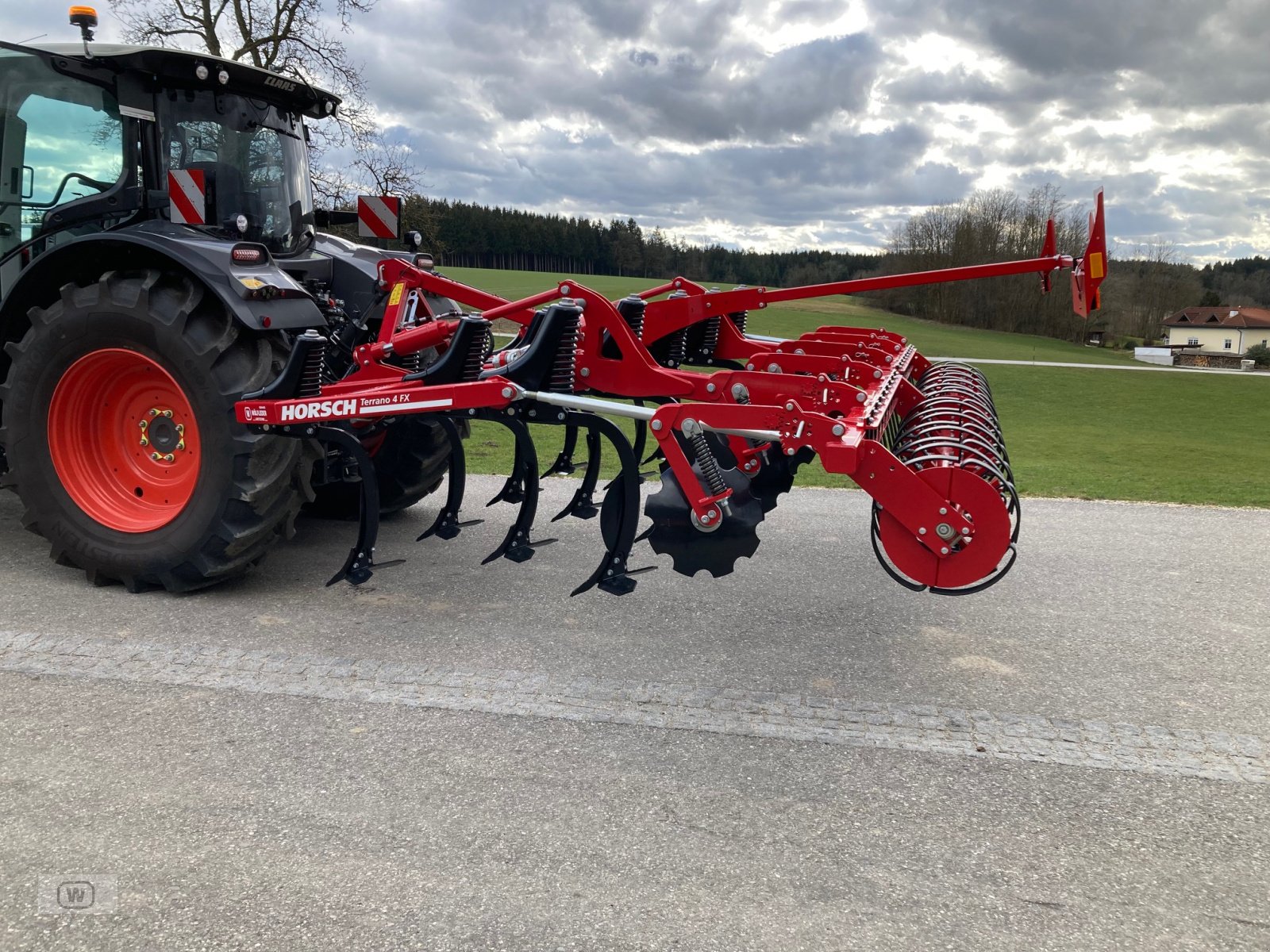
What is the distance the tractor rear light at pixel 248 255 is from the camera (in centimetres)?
416

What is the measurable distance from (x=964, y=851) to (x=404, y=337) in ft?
10.7

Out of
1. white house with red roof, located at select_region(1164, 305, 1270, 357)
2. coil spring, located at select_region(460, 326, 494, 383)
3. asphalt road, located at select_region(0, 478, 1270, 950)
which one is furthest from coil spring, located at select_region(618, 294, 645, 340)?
white house with red roof, located at select_region(1164, 305, 1270, 357)

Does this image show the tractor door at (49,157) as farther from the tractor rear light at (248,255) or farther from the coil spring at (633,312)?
the coil spring at (633,312)

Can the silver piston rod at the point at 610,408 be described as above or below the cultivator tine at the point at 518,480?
above

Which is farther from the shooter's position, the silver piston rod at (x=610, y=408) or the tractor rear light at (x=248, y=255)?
the tractor rear light at (x=248, y=255)

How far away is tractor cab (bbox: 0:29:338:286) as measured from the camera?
4320 millimetres

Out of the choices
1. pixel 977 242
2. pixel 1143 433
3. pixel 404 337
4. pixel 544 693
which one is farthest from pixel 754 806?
pixel 977 242

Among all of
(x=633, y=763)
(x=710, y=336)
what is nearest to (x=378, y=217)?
(x=710, y=336)

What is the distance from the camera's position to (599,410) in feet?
11.7

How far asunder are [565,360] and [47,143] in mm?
2851

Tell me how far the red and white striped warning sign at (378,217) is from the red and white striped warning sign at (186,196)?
115 centimetres

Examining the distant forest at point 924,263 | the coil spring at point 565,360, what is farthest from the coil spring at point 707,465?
the distant forest at point 924,263

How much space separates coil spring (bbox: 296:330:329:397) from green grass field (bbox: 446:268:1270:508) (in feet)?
12.4

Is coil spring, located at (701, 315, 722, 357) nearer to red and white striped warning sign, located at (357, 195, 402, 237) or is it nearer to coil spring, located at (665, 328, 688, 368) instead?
coil spring, located at (665, 328, 688, 368)
